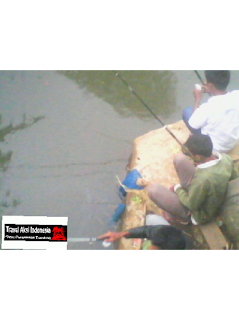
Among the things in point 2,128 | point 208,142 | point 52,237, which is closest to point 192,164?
point 208,142

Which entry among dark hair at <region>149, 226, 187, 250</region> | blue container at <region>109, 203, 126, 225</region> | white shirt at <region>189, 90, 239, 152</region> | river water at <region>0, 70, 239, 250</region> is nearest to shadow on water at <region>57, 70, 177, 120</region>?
river water at <region>0, 70, 239, 250</region>

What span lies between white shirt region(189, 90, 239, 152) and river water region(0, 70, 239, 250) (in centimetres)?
75

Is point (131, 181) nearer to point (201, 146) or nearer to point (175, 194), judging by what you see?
point (175, 194)

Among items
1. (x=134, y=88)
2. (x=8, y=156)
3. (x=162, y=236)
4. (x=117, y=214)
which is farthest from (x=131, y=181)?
(x=134, y=88)

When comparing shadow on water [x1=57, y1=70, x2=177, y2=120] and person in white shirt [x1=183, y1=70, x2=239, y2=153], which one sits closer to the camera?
person in white shirt [x1=183, y1=70, x2=239, y2=153]

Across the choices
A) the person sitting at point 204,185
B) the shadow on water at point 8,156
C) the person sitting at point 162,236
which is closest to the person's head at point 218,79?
the person sitting at point 204,185

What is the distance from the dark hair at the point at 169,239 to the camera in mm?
1287

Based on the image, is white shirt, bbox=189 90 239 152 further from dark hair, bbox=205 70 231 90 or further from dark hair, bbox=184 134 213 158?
dark hair, bbox=184 134 213 158

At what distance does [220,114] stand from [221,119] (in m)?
0.03

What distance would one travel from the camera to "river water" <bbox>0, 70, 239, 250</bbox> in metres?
1.88

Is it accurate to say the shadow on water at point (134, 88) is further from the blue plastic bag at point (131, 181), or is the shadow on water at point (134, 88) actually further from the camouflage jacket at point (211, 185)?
the camouflage jacket at point (211, 185)

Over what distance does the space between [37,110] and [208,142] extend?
1.65 metres

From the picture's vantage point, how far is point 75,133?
225 cm

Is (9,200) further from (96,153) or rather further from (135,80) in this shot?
(135,80)
